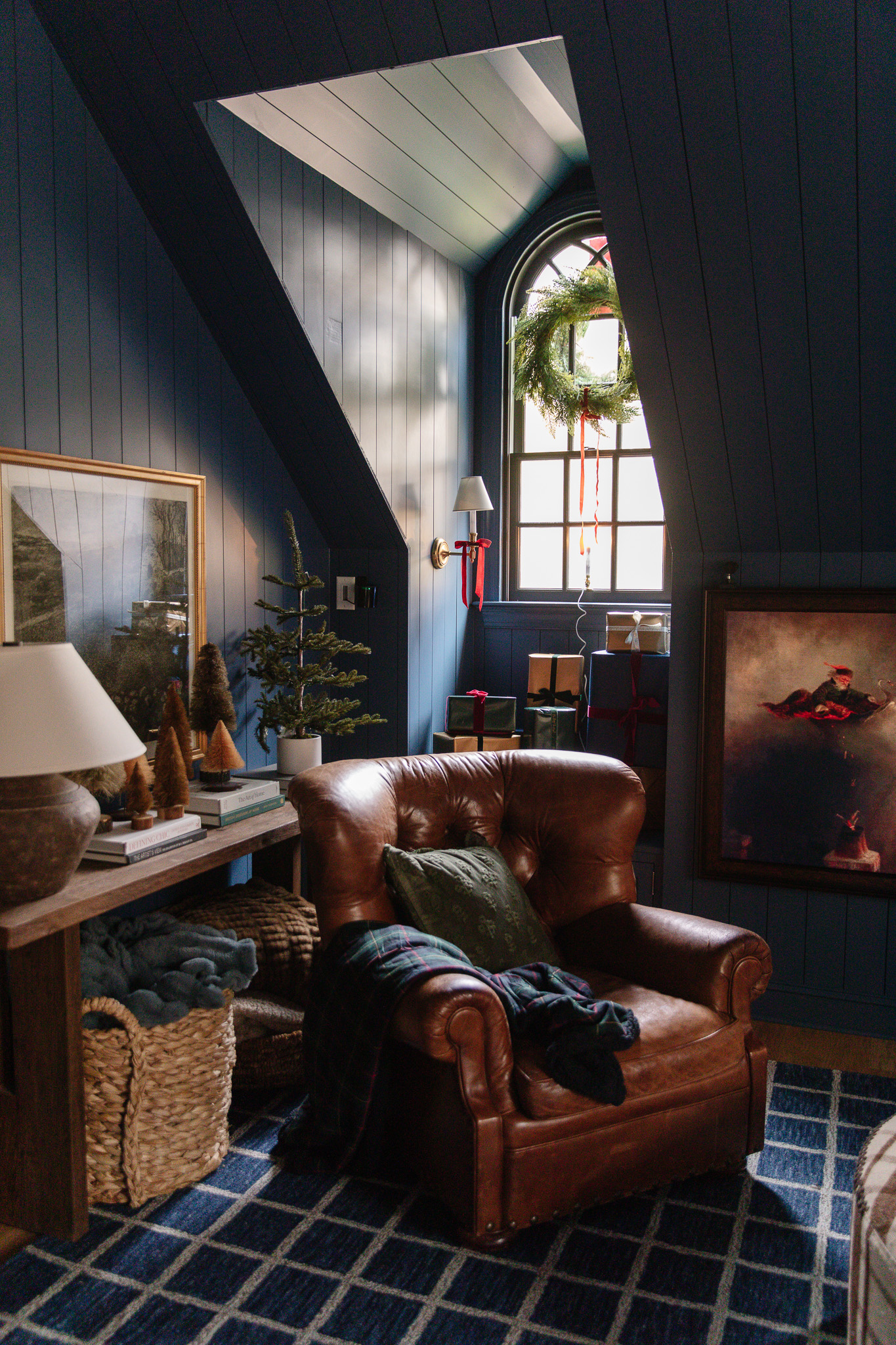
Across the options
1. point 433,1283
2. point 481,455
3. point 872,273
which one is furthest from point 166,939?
point 481,455

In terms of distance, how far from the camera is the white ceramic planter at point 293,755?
318 cm

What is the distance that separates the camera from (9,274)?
2.39m

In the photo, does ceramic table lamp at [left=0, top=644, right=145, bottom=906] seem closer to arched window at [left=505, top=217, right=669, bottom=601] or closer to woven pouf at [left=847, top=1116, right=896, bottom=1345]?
woven pouf at [left=847, top=1116, right=896, bottom=1345]

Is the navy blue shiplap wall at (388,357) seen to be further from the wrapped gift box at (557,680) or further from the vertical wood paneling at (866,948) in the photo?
the vertical wood paneling at (866,948)

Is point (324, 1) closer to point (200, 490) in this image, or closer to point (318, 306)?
point (318, 306)

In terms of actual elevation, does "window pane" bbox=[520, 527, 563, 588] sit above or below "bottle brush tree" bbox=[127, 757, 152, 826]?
above

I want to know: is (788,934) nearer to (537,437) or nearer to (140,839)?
(140,839)

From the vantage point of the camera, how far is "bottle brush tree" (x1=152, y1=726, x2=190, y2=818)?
2.60 meters

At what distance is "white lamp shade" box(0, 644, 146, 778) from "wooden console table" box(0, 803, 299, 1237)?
322 mm

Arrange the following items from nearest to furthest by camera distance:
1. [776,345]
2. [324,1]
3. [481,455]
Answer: [324,1] < [776,345] < [481,455]

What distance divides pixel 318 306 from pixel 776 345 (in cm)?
137

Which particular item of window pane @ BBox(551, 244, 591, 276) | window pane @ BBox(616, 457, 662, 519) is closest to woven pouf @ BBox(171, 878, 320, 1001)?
window pane @ BBox(616, 457, 662, 519)

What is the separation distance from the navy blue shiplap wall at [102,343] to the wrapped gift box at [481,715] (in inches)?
31.4

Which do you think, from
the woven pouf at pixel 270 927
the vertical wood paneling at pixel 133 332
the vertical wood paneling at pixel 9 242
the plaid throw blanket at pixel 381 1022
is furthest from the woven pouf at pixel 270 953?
the vertical wood paneling at pixel 9 242
